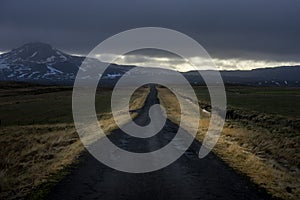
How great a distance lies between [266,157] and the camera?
19.3 meters

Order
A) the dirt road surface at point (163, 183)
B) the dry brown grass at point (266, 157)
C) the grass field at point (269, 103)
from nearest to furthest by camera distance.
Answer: the dirt road surface at point (163, 183)
the dry brown grass at point (266, 157)
the grass field at point (269, 103)

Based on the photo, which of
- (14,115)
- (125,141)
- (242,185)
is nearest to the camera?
(242,185)

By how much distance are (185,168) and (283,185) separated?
408 centimetres

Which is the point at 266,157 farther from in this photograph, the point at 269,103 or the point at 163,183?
the point at 269,103

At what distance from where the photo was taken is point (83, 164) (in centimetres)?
1658

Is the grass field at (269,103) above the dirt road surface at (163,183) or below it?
below

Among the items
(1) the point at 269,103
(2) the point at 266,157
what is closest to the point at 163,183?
(2) the point at 266,157

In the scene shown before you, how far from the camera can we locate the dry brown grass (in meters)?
13.2

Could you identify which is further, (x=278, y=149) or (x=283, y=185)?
(x=278, y=149)

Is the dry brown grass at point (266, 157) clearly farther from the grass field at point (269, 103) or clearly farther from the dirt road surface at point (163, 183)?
the grass field at point (269, 103)

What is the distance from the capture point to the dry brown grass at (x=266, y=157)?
13211 millimetres

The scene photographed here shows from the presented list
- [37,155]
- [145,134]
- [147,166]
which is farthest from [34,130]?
[147,166]

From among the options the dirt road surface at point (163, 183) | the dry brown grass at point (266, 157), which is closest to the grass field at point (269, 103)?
the dry brown grass at point (266, 157)

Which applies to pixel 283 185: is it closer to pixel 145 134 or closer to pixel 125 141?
pixel 125 141
